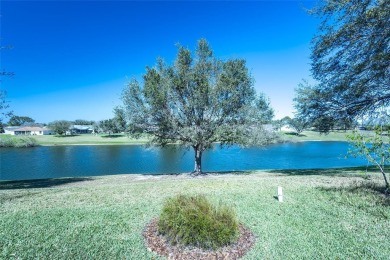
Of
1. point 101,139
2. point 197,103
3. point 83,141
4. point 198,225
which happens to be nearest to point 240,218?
point 198,225

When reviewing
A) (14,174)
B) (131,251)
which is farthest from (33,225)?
(14,174)

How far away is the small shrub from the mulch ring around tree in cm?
11

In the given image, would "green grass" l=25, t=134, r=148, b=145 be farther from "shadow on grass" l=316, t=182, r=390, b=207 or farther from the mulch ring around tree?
the mulch ring around tree

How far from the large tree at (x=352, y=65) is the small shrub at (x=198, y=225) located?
9520mm

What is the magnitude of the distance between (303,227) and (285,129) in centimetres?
11277

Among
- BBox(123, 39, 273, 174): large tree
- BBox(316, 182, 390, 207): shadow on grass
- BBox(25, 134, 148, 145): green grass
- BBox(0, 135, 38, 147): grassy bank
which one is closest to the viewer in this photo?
BBox(316, 182, 390, 207): shadow on grass

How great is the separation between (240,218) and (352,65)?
34.3 feet

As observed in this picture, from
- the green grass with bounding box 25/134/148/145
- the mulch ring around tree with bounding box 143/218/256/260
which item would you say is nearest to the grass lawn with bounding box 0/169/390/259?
the mulch ring around tree with bounding box 143/218/256/260

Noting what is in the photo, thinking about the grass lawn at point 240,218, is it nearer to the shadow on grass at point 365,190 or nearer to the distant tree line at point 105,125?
the shadow on grass at point 365,190

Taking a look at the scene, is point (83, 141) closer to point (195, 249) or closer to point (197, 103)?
point (197, 103)

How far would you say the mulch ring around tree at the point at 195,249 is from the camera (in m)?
4.73

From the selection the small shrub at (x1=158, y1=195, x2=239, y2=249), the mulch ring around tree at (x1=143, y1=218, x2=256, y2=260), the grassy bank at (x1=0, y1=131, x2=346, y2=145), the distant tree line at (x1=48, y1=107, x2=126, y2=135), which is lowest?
the grassy bank at (x1=0, y1=131, x2=346, y2=145)

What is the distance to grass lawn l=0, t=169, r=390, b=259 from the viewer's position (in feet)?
16.2

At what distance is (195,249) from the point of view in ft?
16.0
